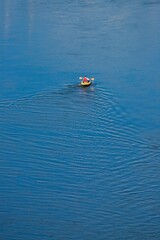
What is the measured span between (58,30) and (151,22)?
1.72m

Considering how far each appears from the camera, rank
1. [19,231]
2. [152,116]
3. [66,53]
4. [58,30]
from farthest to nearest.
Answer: [58,30], [66,53], [152,116], [19,231]

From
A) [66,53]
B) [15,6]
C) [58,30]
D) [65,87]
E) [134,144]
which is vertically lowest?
[134,144]

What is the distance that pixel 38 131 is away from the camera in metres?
6.71

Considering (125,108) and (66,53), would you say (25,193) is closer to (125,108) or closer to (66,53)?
(125,108)

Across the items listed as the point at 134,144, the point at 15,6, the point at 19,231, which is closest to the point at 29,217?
the point at 19,231

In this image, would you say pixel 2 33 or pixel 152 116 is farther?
pixel 2 33

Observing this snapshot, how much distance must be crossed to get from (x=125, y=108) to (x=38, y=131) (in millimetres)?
1155

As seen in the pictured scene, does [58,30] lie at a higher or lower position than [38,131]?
higher

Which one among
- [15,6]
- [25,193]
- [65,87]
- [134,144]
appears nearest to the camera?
[25,193]

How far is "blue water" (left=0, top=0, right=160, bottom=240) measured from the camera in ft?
17.0

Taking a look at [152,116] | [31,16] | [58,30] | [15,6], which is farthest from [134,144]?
[15,6]

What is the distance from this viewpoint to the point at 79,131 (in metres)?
6.68

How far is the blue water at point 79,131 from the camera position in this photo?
5.20 m

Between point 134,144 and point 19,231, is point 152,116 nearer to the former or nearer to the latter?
point 134,144
